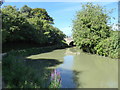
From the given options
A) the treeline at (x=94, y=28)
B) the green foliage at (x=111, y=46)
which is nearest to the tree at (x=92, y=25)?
the treeline at (x=94, y=28)

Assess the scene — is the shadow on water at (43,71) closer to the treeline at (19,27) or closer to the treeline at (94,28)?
the treeline at (19,27)

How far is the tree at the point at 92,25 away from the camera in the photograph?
15.3 m

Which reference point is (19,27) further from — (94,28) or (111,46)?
(111,46)

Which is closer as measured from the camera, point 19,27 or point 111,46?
point 111,46

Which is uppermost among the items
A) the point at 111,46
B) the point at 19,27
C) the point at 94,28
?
the point at 19,27

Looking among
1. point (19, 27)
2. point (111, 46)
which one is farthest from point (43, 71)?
point (19, 27)

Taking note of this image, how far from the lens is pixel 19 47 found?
19.1 m

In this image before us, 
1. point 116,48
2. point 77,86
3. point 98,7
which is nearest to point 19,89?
point 77,86

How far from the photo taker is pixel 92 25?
51.9 feet

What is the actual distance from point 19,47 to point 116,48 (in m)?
13.2

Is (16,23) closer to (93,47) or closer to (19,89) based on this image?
A: (93,47)

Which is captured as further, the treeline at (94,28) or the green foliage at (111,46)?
the treeline at (94,28)

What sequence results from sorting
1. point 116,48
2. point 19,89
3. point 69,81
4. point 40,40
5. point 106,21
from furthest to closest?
point 40,40
point 106,21
point 116,48
point 69,81
point 19,89

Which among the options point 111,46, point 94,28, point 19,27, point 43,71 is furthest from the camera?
point 19,27
